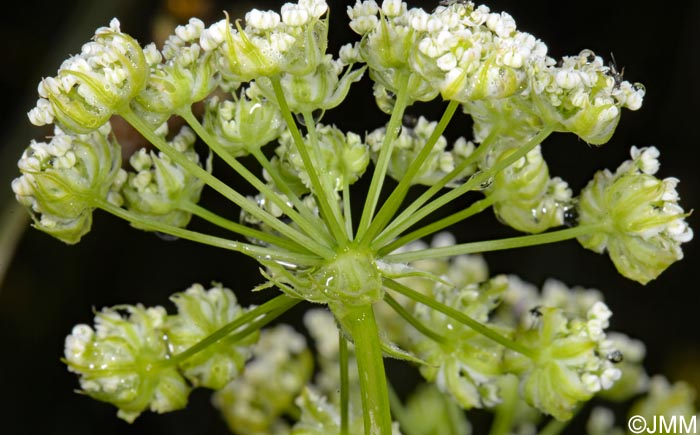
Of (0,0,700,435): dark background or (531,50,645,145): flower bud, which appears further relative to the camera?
(0,0,700,435): dark background

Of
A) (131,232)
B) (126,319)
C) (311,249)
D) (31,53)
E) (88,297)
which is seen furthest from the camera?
(31,53)

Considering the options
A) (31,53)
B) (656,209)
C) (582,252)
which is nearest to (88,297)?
(31,53)

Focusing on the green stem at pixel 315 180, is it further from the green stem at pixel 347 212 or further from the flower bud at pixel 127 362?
the flower bud at pixel 127 362

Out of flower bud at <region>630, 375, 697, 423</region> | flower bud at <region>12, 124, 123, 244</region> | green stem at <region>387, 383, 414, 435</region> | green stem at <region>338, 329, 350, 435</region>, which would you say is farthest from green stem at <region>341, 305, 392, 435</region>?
flower bud at <region>630, 375, 697, 423</region>

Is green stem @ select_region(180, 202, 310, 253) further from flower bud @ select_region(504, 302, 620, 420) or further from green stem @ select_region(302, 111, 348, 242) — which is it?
flower bud @ select_region(504, 302, 620, 420)

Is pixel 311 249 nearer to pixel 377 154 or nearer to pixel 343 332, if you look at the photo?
pixel 343 332

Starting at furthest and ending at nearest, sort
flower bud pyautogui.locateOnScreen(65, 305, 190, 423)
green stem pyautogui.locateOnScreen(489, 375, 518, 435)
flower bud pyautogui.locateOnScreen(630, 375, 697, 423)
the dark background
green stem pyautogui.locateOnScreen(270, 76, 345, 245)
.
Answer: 1. the dark background
2. flower bud pyautogui.locateOnScreen(630, 375, 697, 423)
3. green stem pyautogui.locateOnScreen(489, 375, 518, 435)
4. flower bud pyautogui.locateOnScreen(65, 305, 190, 423)
5. green stem pyautogui.locateOnScreen(270, 76, 345, 245)

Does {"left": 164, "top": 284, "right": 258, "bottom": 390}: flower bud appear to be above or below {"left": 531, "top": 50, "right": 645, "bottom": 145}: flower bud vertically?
below
